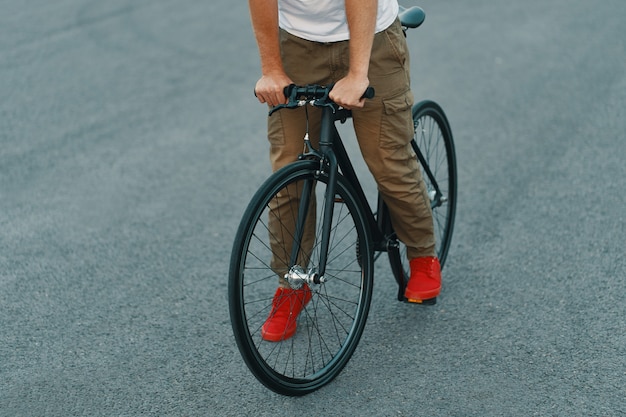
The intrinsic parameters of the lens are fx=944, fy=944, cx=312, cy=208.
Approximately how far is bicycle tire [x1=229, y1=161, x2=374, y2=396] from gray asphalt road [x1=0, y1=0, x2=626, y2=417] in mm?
118

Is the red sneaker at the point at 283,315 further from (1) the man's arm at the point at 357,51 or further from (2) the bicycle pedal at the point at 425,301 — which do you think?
(1) the man's arm at the point at 357,51

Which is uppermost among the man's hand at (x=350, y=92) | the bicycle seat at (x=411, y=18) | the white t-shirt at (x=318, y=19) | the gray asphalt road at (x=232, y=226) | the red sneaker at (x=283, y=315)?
the white t-shirt at (x=318, y=19)

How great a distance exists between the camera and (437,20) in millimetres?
9344

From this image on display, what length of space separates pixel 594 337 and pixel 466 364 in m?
0.58

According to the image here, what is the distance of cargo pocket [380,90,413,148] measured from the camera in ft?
12.4

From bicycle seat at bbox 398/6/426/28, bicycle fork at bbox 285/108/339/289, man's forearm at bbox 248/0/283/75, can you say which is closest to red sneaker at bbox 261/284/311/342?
bicycle fork at bbox 285/108/339/289

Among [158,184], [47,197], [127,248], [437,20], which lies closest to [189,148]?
[158,184]

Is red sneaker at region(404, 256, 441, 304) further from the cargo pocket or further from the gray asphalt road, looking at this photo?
the cargo pocket

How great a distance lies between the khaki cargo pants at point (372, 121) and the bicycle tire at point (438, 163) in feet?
1.39

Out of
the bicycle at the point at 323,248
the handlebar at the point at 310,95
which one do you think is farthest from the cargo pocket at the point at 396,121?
the handlebar at the point at 310,95

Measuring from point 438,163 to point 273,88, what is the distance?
1.52 meters

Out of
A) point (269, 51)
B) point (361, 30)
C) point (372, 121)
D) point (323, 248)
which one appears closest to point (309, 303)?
point (323, 248)

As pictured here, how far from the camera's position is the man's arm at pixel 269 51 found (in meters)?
3.53

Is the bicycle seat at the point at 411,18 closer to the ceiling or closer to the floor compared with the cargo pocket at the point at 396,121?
closer to the ceiling
